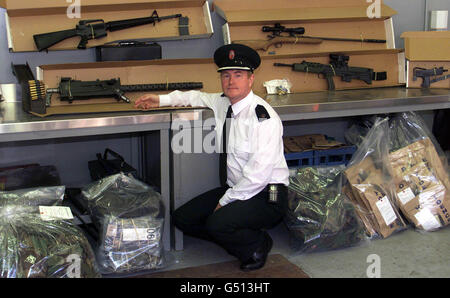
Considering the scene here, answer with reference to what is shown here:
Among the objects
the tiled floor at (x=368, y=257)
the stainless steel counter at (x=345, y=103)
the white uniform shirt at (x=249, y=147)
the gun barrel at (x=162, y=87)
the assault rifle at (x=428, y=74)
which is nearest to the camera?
the white uniform shirt at (x=249, y=147)

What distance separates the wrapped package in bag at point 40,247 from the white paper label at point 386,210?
5.22ft

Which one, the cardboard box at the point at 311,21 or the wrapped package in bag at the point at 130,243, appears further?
Result: the cardboard box at the point at 311,21

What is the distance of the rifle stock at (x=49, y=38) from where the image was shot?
2.97 m

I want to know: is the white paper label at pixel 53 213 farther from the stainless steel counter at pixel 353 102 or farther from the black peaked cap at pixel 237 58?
the stainless steel counter at pixel 353 102

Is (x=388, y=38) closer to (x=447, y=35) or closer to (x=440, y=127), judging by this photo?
(x=447, y=35)

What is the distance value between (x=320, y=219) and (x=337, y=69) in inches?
48.5

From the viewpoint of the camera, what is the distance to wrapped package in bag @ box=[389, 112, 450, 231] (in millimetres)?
3086

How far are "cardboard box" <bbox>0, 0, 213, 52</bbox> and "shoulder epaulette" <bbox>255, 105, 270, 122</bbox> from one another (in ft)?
3.03

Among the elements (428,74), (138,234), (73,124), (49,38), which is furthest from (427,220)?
(49,38)

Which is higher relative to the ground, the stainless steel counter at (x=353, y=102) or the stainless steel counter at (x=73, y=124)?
the stainless steel counter at (x=353, y=102)

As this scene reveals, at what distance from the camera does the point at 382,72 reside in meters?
3.72

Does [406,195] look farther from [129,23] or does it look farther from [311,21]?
[129,23]

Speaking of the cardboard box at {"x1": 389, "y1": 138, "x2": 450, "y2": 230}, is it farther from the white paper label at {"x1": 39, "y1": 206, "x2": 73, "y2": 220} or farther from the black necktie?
the white paper label at {"x1": 39, "y1": 206, "x2": 73, "y2": 220}

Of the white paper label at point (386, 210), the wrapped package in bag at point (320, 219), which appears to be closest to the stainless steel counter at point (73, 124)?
the wrapped package in bag at point (320, 219)
